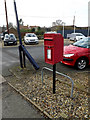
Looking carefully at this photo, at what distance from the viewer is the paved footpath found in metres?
2.43

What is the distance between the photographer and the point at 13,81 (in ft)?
13.3

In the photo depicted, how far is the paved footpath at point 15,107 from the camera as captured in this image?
7.98 ft

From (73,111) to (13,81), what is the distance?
246 centimetres

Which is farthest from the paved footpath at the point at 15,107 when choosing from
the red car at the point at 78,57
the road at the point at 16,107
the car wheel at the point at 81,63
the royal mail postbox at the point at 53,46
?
the car wheel at the point at 81,63

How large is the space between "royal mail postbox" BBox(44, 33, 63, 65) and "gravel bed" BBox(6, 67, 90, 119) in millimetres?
1038

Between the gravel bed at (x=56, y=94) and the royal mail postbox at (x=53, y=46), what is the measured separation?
3.41 feet

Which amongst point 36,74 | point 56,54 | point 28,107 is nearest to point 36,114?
point 28,107

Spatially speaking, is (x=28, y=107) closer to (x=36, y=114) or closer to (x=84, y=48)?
(x=36, y=114)

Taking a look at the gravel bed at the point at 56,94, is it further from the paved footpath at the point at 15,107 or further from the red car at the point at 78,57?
the red car at the point at 78,57

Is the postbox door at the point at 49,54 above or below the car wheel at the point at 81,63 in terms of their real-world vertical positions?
above

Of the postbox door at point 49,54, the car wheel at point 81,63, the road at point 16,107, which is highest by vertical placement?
the postbox door at point 49,54

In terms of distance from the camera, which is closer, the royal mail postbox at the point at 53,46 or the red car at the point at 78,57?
the royal mail postbox at the point at 53,46

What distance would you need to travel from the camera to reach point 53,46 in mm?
2643

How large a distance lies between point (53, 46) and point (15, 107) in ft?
5.93
